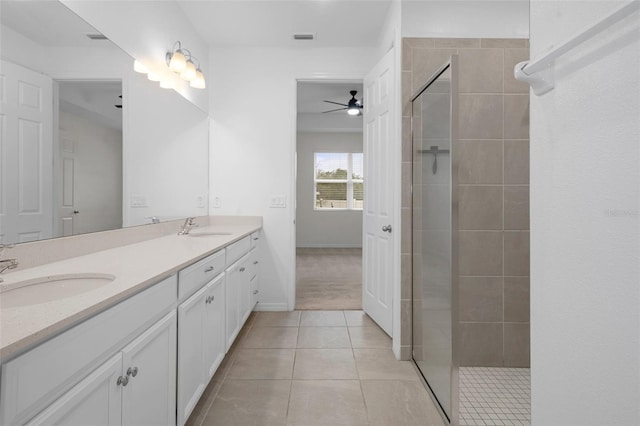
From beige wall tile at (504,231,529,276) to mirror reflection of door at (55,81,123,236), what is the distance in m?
2.45

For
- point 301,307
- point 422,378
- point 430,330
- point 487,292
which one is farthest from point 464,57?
point 301,307

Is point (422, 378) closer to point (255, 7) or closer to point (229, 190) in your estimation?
point (229, 190)

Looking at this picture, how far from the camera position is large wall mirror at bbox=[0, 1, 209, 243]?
1.21m

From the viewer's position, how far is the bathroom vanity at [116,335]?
2.21ft

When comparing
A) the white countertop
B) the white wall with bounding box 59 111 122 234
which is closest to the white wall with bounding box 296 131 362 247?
the white countertop

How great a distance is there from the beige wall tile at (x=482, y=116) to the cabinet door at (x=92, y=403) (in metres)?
2.24

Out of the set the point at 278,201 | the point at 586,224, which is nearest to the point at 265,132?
the point at 278,201

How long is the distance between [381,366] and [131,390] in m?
1.59

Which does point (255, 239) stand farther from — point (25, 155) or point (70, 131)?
point (25, 155)

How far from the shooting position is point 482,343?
2229 mm

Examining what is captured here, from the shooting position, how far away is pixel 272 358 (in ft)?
7.43

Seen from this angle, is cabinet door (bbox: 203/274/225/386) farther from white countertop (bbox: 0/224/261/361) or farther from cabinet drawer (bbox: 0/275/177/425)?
cabinet drawer (bbox: 0/275/177/425)

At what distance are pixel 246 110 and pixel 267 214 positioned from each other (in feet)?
3.52

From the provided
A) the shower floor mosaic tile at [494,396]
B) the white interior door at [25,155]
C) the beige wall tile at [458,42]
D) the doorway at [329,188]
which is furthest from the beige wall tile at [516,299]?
the doorway at [329,188]
